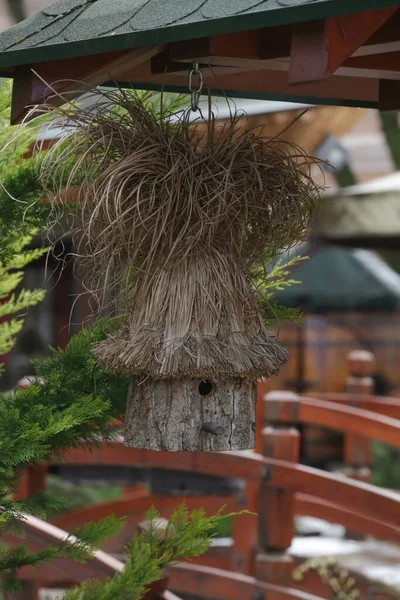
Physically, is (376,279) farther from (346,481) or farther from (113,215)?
(113,215)

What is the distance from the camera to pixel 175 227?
2.09 m

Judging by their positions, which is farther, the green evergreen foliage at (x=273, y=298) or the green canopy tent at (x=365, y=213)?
the green canopy tent at (x=365, y=213)

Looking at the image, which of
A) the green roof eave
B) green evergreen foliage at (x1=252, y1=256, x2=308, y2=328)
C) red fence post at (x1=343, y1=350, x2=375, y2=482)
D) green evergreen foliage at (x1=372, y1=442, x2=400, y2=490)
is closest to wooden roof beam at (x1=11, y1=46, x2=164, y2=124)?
the green roof eave

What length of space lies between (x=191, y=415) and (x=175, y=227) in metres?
0.40

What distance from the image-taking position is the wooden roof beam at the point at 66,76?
2.08 metres

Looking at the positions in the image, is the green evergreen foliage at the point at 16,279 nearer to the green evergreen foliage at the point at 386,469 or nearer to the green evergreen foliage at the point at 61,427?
the green evergreen foliage at the point at 61,427

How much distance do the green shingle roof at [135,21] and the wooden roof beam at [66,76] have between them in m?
0.07

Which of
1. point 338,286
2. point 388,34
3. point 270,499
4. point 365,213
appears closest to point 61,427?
point 388,34

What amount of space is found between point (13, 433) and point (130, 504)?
9.53ft

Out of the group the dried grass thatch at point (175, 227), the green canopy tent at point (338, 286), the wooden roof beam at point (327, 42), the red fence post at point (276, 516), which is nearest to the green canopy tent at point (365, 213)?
the green canopy tent at point (338, 286)

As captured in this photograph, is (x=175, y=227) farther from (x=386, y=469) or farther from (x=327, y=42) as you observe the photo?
(x=386, y=469)

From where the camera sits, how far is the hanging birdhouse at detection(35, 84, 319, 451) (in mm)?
2002

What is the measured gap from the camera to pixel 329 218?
6453mm

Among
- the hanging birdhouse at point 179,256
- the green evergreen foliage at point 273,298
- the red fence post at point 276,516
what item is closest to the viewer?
the hanging birdhouse at point 179,256
